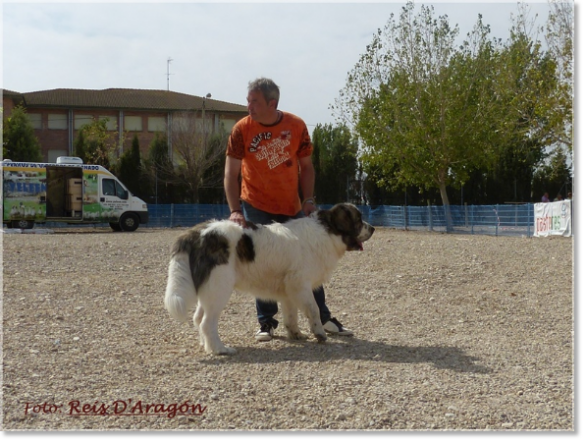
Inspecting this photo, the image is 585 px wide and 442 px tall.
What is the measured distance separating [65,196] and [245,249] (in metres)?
26.3

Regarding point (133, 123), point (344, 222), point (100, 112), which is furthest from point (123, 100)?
point (344, 222)

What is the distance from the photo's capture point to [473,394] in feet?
15.3

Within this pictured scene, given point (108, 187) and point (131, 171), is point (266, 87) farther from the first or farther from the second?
point (131, 171)

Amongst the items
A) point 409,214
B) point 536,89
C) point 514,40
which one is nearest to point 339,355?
point 536,89

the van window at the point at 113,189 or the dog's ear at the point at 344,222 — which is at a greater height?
the van window at the point at 113,189

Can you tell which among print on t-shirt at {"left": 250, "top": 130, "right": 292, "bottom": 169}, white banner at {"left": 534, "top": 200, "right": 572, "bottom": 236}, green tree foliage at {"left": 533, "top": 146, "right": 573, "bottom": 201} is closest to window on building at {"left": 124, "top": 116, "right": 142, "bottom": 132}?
green tree foliage at {"left": 533, "top": 146, "right": 573, "bottom": 201}

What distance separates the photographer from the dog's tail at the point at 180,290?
5754 mm

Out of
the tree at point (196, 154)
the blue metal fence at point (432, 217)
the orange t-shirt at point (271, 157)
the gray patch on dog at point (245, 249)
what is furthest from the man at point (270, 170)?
the tree at point (196, 154)

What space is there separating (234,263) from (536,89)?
25227mm

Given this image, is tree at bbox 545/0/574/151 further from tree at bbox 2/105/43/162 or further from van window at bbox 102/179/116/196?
tree at bbox 2/105/43/162

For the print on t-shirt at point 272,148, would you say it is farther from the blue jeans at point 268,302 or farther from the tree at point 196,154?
the tree at point 196,154

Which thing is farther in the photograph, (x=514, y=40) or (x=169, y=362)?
(x=514, y=40)

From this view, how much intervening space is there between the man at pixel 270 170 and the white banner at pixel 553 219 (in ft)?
63.4

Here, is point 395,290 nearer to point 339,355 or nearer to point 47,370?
point 339,355
